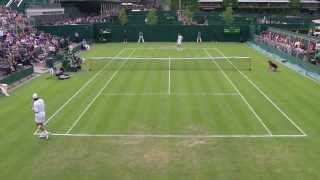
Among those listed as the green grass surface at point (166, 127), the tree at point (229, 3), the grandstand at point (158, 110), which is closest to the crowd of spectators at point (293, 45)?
the grandstand at point (158, 110)

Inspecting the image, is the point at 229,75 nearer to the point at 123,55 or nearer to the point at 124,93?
the point at 124,93

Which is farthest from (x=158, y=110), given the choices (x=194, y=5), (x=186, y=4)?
(x=186, y=4)

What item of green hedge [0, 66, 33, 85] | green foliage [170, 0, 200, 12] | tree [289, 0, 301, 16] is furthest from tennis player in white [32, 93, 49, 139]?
tree [289, 0, 301, 16]

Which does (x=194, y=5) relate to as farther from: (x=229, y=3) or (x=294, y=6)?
(x=294, y=6)

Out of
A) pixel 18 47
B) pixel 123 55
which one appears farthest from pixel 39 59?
pixel 123 55

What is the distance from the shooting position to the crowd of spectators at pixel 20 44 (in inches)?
1563

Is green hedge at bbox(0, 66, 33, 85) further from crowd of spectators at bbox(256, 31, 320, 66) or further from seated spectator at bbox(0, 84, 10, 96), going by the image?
crowd of spectators at bbox(256, 31, 320, 66)

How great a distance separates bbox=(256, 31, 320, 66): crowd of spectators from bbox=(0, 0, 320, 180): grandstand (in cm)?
16

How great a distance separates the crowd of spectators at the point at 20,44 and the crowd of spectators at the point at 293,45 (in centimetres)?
2005

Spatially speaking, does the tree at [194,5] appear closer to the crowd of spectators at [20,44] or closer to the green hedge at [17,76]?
the crowd of spectators at [20,44]

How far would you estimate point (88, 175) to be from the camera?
16891 millimetres

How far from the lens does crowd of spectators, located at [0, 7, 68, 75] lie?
39.7 metres

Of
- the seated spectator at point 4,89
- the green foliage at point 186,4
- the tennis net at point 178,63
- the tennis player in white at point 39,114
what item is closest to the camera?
the tennis player in white at point 39,114

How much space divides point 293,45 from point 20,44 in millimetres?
22583
